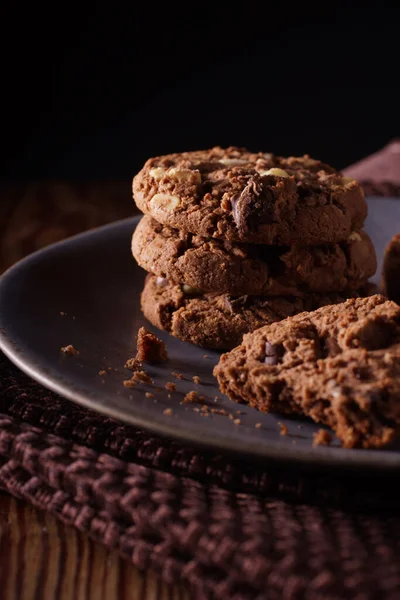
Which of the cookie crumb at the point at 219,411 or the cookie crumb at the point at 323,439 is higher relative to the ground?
the cookie crumb at the point at 323,439

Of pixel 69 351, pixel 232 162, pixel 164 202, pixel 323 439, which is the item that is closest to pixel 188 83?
pixel 232 162

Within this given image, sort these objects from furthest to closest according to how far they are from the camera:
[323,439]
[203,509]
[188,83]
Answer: [188,83]
[323,439]
[203,509]

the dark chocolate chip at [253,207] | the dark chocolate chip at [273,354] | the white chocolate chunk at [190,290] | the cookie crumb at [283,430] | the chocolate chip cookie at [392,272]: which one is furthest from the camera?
the chocolate chip cookie at [392,272]

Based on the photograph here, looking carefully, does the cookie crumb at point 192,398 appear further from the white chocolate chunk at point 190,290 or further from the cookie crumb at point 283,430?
the white chocolate chunk at point 190,290

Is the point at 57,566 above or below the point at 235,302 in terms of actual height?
below

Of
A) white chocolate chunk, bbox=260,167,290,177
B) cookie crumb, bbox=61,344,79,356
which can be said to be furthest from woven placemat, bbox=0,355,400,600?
white chocolate chunk, bbox=260,167,290,177

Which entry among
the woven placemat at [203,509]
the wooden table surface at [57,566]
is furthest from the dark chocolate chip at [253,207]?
the wooden table surface at [57,566]

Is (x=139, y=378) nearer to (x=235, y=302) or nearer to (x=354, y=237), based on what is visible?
(x=235, y=302)
